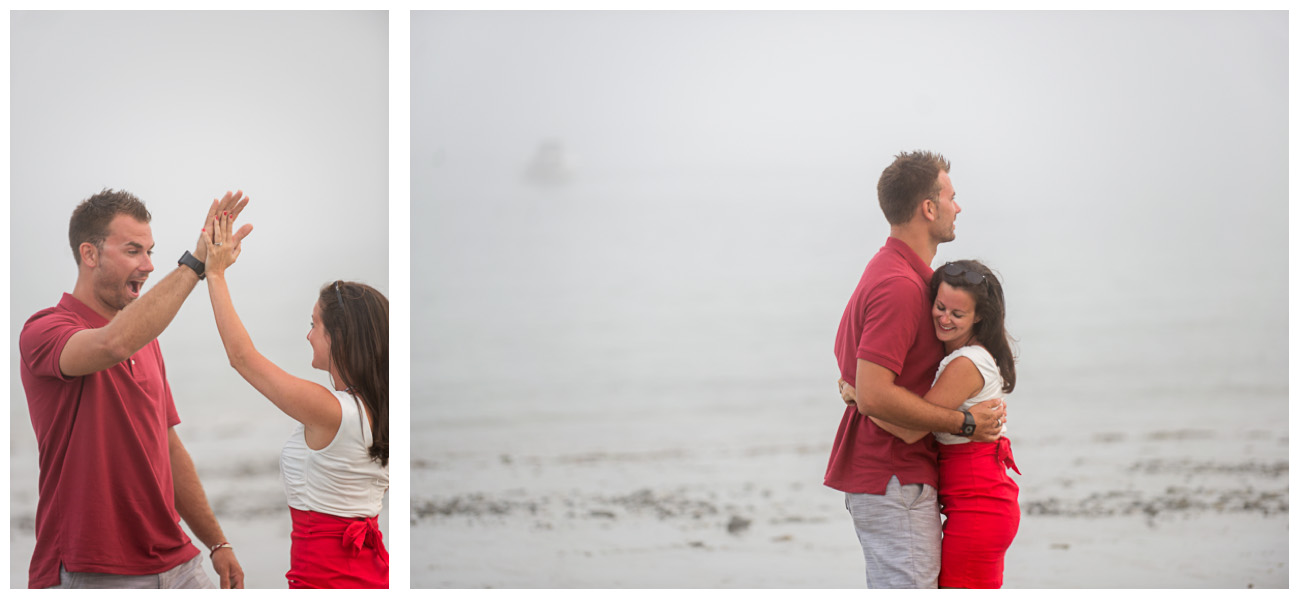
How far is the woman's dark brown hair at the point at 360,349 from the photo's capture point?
261cm

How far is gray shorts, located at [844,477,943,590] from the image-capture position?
7.70ft

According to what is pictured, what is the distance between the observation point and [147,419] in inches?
101

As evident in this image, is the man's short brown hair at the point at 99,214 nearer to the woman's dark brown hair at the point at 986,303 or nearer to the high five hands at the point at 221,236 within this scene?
the high five hands at the point at 221,236

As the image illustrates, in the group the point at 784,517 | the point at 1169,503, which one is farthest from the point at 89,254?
the point at 1169,503

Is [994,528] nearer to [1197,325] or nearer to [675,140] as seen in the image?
[675,140]

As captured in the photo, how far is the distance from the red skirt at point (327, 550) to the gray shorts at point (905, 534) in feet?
4.23

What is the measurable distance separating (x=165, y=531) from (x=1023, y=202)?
12.3 feet

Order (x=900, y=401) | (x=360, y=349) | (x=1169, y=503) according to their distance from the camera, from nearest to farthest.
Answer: (x=900, y=401)
(x=360, y=349)
(x=1169, y=503)

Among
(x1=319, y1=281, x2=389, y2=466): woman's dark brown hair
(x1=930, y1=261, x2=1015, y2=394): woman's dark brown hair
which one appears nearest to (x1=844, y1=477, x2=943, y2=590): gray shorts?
(x1=930, y1=261, x2=1015, y2=394): woman's dark brown hair

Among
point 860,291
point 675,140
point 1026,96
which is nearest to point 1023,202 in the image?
point 1026,96

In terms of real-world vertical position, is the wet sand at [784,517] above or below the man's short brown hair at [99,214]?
below

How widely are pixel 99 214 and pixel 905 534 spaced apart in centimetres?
226

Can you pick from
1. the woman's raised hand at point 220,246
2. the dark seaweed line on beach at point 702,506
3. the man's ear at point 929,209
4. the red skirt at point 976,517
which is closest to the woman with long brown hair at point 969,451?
the red skirt at point 976,517

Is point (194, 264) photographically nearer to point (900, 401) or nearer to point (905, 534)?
point (900, 401)
